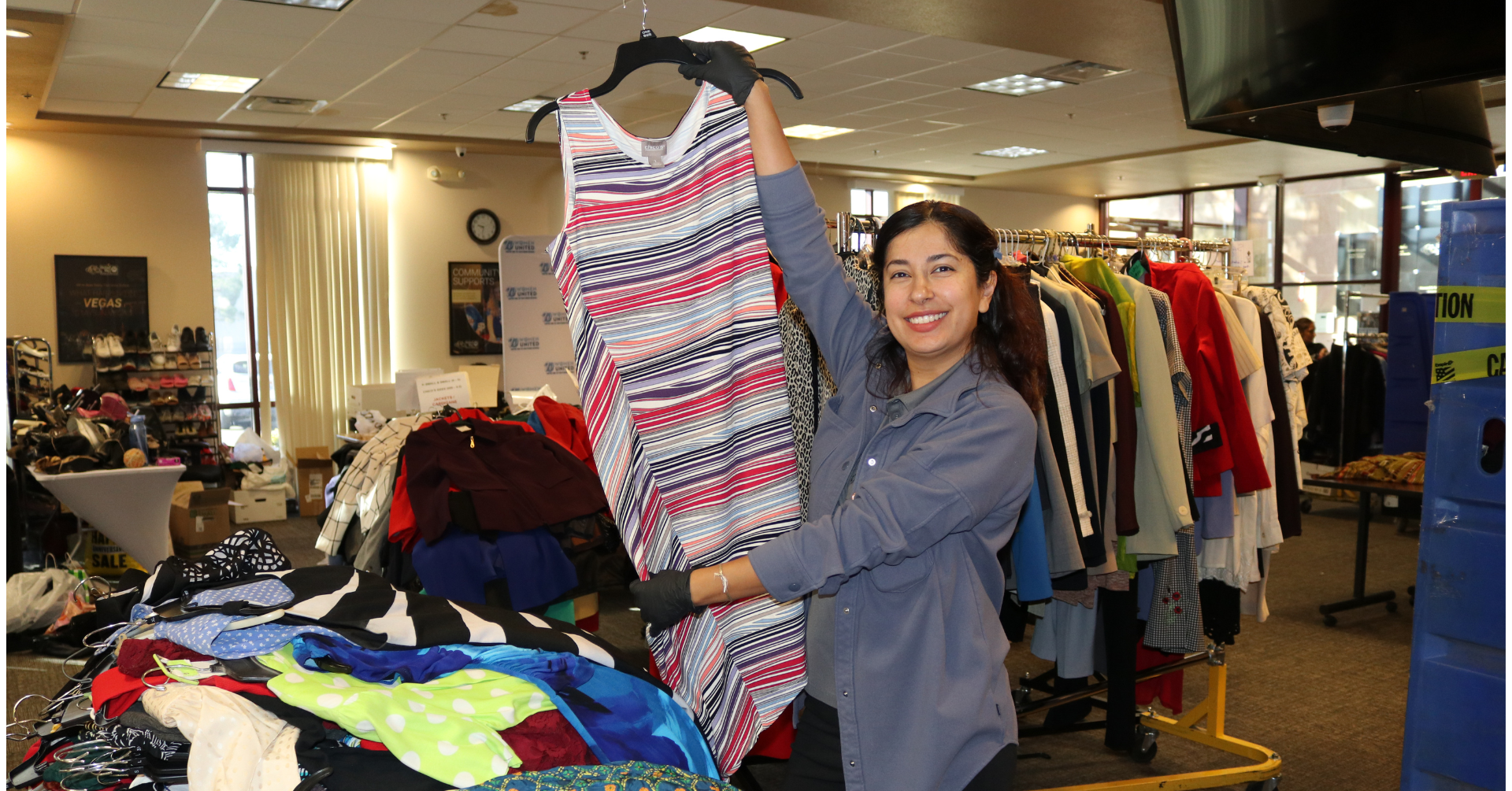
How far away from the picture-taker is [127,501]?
5.45 m

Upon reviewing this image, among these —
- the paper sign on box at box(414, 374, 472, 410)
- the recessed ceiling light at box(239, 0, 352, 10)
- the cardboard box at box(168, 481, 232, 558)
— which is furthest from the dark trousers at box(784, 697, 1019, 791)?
the cardboard box at box(168, 481, 232, 558)

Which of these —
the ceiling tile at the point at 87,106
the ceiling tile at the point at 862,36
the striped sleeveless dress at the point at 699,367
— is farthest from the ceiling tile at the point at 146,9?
the striped sleeveless dress at the point at 699,367

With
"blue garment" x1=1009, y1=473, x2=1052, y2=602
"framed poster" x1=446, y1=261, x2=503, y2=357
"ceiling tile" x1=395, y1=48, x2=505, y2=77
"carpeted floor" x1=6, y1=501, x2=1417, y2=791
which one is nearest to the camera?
"blue garment" x1=1009, y1=473, x2=1052, y2=602

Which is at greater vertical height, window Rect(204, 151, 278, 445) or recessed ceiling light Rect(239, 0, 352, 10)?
recessed ceiling light Rect(239, 0, 352, 10)

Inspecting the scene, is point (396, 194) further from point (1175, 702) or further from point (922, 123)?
point (1175, 702)

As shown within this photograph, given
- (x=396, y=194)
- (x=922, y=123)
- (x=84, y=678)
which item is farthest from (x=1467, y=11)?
(x=396, y=194)

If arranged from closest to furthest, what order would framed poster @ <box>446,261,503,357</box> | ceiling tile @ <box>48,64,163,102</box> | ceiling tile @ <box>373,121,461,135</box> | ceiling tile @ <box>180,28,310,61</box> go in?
ceiling tile @ <box>180,28,310,61</box> < ceiling tile @ <box>48,64,163,102</box> < ceiling tile @ <box>373,121,461,135</box> < framed poster @ <box>446,261,503,357</box>

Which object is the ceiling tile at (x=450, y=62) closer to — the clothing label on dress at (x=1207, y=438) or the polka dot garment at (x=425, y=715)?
the clothing label on dress at (x=1207, y=438)

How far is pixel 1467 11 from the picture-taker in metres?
2.18

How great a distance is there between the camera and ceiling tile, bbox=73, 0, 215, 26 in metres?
5.41

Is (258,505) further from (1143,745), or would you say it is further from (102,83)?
(1143,745)

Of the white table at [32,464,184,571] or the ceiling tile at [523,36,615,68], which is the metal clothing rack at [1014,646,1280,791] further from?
the ceiling tile at [523,36,615,68]

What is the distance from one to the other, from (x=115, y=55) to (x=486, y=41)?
7.93ft

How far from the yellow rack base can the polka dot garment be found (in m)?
2.08
